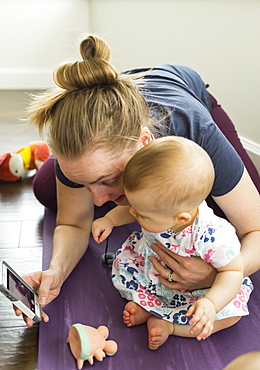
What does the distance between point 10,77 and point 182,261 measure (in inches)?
105

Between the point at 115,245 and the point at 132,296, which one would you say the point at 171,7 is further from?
the point at 132,296

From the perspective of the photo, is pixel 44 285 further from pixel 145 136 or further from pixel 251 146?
pixel 251 146

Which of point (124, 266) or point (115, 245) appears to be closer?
point (124, 266)

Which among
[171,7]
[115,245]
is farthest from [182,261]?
[171,7]

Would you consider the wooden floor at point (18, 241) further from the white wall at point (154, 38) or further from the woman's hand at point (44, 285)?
the white wall at point (154, 38)

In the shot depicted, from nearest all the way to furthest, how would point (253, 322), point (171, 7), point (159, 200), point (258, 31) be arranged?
1. point (159, 200)
2. point (253, 322)
3. point (258, 31)
4. point (171, 7)

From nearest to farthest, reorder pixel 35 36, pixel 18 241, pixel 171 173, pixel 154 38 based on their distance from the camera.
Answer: pixel 171 173
pixel 18 241
pixel 154 38
pixel 35 36

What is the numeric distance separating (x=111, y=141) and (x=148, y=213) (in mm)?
178

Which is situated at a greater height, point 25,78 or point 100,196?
point 100,196

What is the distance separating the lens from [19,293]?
46.9 inches

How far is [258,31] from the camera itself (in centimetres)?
209

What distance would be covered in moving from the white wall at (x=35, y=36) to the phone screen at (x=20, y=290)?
2.51 m

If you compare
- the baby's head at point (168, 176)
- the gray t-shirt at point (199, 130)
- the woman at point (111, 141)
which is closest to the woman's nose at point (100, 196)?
the woman at point (111, 141)

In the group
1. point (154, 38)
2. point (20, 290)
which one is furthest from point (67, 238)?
point (154, 38)
